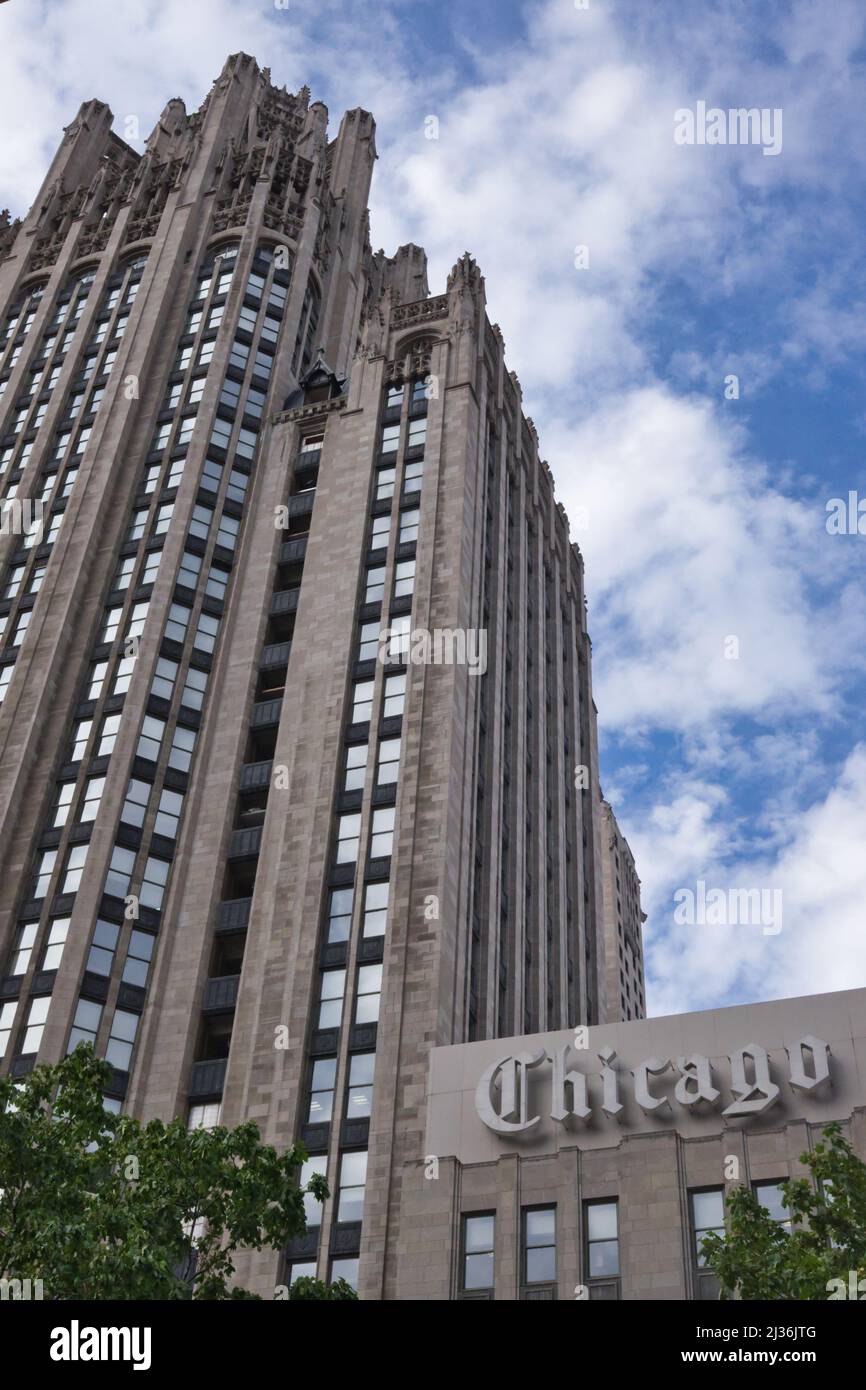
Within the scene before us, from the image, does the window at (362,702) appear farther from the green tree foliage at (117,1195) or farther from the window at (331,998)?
the green tree foliage at (117,1195)

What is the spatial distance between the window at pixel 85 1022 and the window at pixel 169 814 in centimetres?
914

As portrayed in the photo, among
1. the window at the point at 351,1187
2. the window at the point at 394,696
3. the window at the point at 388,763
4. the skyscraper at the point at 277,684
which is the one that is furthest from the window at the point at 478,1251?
the window at the point at 394,696

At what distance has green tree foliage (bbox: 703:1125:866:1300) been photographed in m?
24.5

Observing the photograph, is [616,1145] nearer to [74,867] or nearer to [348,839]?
[348,839]

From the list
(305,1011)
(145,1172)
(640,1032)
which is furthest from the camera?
(305,1011)

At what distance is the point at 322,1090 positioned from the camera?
163ft

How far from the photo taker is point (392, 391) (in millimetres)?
79188

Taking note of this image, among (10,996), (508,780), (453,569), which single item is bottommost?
(10,996)

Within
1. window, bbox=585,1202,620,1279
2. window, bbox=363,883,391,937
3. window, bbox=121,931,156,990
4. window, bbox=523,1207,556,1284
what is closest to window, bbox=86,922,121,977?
window, bbox=121,931,156,990

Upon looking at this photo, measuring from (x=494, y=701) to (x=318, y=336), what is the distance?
36.4 m

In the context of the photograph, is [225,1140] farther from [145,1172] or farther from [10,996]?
[10,996]

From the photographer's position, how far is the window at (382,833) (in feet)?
184

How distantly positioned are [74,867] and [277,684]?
46.5ft
